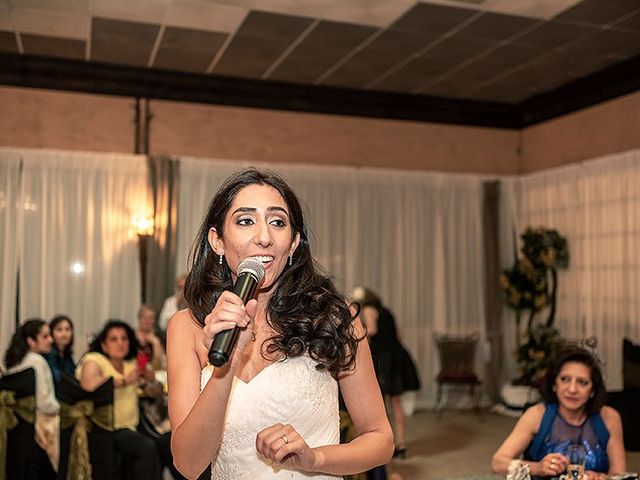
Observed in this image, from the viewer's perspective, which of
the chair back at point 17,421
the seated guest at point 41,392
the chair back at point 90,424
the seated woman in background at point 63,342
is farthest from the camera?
the seated woman in background at point 63,342

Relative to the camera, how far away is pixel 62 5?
591 cm

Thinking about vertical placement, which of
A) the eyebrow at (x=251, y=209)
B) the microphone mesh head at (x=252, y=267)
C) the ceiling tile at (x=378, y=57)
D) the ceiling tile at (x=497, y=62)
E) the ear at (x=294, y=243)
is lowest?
the microphone mesh head at (x=252, y=267)

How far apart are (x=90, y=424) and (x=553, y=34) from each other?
16.4ft

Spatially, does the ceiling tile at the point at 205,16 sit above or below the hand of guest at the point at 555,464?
above

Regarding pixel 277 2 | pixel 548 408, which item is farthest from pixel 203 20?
pixel 548 408

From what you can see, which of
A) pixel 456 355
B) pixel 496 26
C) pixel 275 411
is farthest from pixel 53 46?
pixel 275 411

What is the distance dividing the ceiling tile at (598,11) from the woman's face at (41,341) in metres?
4.64

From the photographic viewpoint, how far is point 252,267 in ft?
4.66

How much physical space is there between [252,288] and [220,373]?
164 millimetres

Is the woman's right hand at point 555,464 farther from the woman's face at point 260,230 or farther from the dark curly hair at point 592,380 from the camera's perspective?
the woman's face at point 260,230

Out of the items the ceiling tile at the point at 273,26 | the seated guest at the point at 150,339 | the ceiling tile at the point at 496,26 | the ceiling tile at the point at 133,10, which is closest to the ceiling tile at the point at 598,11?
the ceiling tile at the point at 496,26

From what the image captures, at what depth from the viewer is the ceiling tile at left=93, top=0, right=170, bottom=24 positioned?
230 inches

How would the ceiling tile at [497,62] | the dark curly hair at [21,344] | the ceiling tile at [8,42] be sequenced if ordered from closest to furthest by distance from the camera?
the dark curly hair at [21,344] → the ceiling tile at [8,42] → the ceiling tile at [497,62]

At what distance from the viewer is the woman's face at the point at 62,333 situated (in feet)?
18.3
